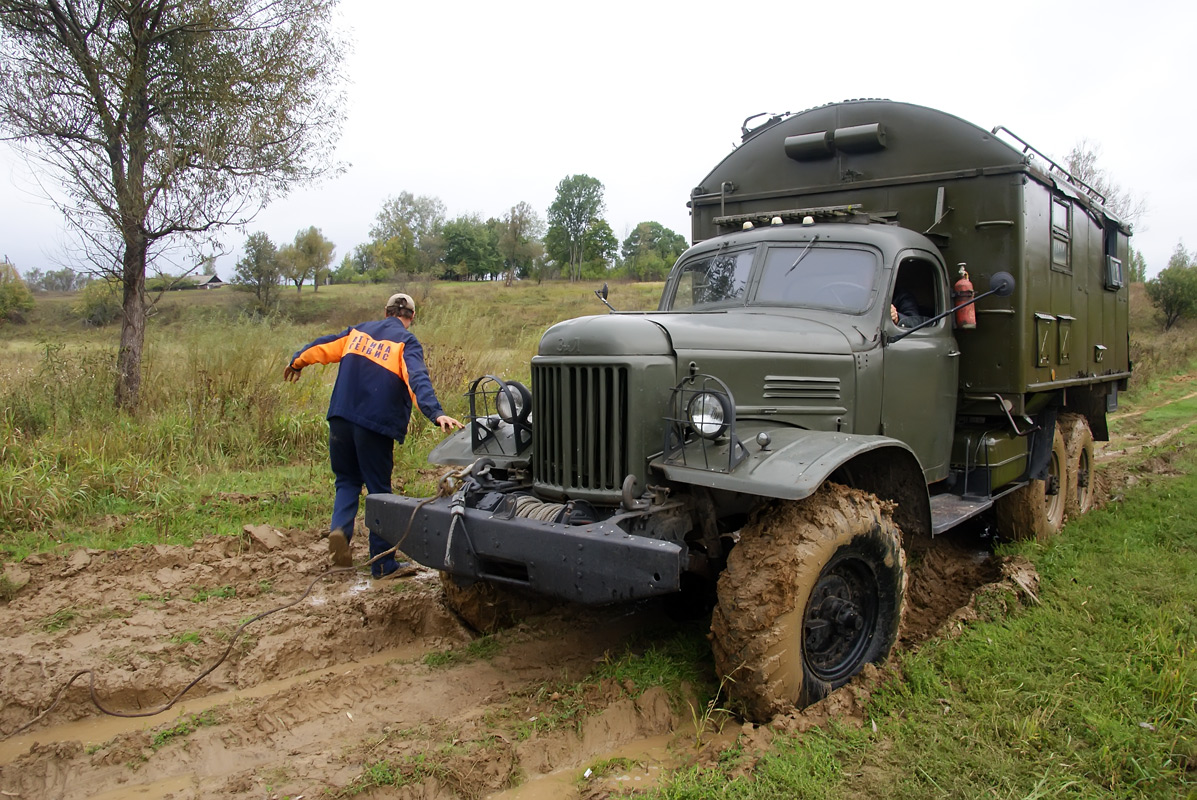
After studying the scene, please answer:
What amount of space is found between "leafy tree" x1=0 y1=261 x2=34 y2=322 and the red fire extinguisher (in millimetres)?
11355

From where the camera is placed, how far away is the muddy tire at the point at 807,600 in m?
3.33

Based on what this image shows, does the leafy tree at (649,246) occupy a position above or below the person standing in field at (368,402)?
above

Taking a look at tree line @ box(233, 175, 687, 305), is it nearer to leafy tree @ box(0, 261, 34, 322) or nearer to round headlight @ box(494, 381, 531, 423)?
leafy tree @ box(0, 261, 34, 322)

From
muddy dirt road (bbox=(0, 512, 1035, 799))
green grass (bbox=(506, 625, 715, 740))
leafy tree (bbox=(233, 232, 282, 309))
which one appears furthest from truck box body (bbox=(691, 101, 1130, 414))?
leafy tree (bbox=(233, 232, 282, 309))

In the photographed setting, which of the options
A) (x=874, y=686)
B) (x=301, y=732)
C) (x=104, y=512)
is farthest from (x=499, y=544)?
(x=104, y=512)

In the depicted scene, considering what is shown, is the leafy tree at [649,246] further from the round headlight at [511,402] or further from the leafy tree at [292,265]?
the round headlight at [511,402]

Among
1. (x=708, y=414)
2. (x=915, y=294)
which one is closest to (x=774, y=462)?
(x=708, y=414)

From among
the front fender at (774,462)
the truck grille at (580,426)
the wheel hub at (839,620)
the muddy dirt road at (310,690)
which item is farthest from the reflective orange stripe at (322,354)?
the wheel hub at (839,620)

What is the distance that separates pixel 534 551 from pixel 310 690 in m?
1.27

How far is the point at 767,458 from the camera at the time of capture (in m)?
3.54

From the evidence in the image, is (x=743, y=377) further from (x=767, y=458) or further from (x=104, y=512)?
(x=104, y=512)

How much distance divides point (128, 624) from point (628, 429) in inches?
121

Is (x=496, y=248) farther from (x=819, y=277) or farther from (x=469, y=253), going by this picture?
(x=819, y=277)

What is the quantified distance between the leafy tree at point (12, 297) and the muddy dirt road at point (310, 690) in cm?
819
